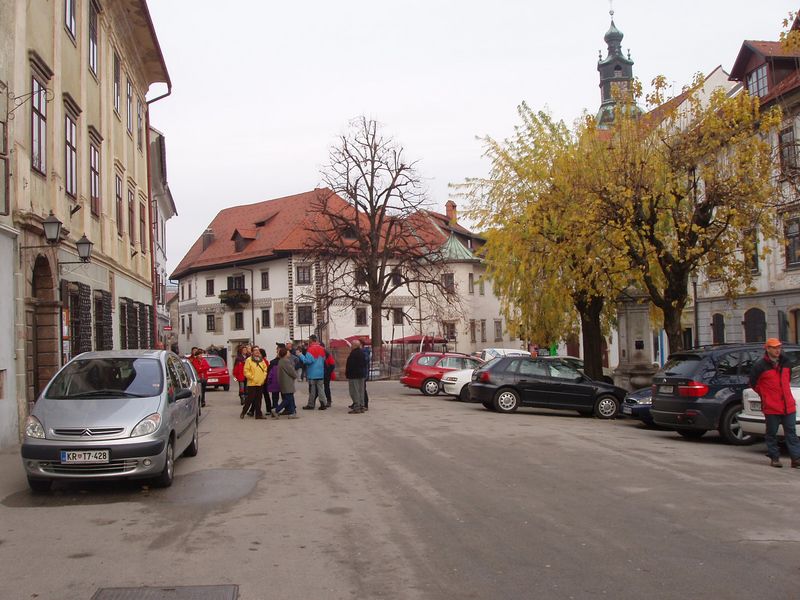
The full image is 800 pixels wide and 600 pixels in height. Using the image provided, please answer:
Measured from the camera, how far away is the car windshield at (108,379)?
31.7ft

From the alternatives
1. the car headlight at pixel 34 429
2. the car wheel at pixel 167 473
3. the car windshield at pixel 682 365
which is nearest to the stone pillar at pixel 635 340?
the car windshield at pixel 682 365

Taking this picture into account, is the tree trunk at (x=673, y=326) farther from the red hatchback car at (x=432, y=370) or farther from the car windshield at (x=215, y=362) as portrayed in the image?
the car windshield at (x=215, y=362)

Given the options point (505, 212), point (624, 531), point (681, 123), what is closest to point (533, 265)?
point (505, 212)

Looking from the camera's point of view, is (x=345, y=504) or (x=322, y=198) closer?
(x=345, y=504)

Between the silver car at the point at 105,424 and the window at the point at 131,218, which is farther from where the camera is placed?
the window at the point at 131,218

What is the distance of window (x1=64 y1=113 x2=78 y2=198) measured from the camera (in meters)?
17.9

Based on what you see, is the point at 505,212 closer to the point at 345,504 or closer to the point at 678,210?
the point at 678,210

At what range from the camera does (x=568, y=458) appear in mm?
11805

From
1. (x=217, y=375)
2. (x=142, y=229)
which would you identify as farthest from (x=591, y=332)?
(x=217, y=375)

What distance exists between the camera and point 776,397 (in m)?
10.9

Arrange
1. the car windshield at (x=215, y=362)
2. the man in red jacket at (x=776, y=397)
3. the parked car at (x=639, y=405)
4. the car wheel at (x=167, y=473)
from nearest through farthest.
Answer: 1. the car wheel at (x=167, y=473)
2. the man in red jacket at (x=776, y=397)
3. the parked car at (x=639, y=405)
4. the car windshield at (x=215, y=362)

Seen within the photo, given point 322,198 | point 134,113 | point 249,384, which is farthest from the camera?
point 322,198

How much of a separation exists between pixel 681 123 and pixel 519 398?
838 centimetres

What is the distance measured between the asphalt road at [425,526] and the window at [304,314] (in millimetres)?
47010
